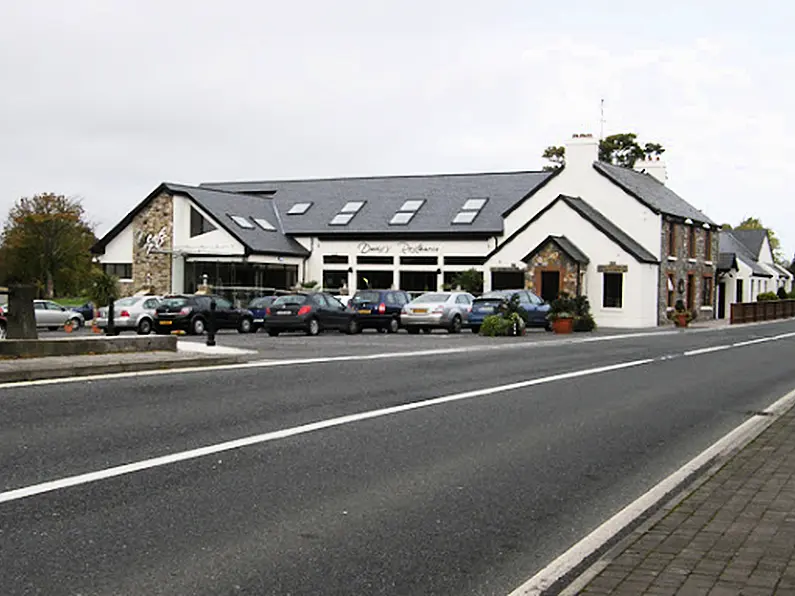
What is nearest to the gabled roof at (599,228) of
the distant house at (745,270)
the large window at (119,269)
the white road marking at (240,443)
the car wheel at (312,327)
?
the distant house at (745,270)

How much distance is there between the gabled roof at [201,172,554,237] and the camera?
51969 millimetres

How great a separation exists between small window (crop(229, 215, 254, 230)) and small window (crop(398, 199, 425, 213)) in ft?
26.4

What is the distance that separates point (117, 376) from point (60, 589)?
9.29m

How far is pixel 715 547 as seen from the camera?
6.25 m

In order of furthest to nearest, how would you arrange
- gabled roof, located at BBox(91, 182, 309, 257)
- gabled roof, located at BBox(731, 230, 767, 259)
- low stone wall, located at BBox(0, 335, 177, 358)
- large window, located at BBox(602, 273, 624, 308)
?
1. gabled roof, located at BBox(731, 230, 767, 259)
2. gabled roof, located at BBox(91, 182, 309, 257)
3. large window, located at BBox(602, 273, 624, 308)
4. low stone wall, located at BBox(0, 335, 177, 358)

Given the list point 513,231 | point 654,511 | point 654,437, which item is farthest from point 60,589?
point 513,231

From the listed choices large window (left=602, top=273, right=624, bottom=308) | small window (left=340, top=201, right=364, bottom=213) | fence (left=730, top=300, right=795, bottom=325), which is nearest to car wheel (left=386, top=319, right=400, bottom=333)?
large window (left=602, top=273, right=624, bottom=308)

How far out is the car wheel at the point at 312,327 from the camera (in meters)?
32.9

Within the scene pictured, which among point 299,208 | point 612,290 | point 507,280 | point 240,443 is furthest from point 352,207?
point 240,443

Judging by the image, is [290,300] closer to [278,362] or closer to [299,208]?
[278,362]

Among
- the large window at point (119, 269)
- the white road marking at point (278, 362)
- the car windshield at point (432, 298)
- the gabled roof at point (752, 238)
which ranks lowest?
the white road marking at point (278, 362)

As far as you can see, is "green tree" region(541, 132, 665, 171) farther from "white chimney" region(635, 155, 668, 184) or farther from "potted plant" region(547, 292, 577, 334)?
"potted plant" region(547, 292, 577, 334)

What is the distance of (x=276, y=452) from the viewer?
364 inches

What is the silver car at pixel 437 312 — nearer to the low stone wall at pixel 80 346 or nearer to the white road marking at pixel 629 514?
the low stone wall at pixel 80 346
